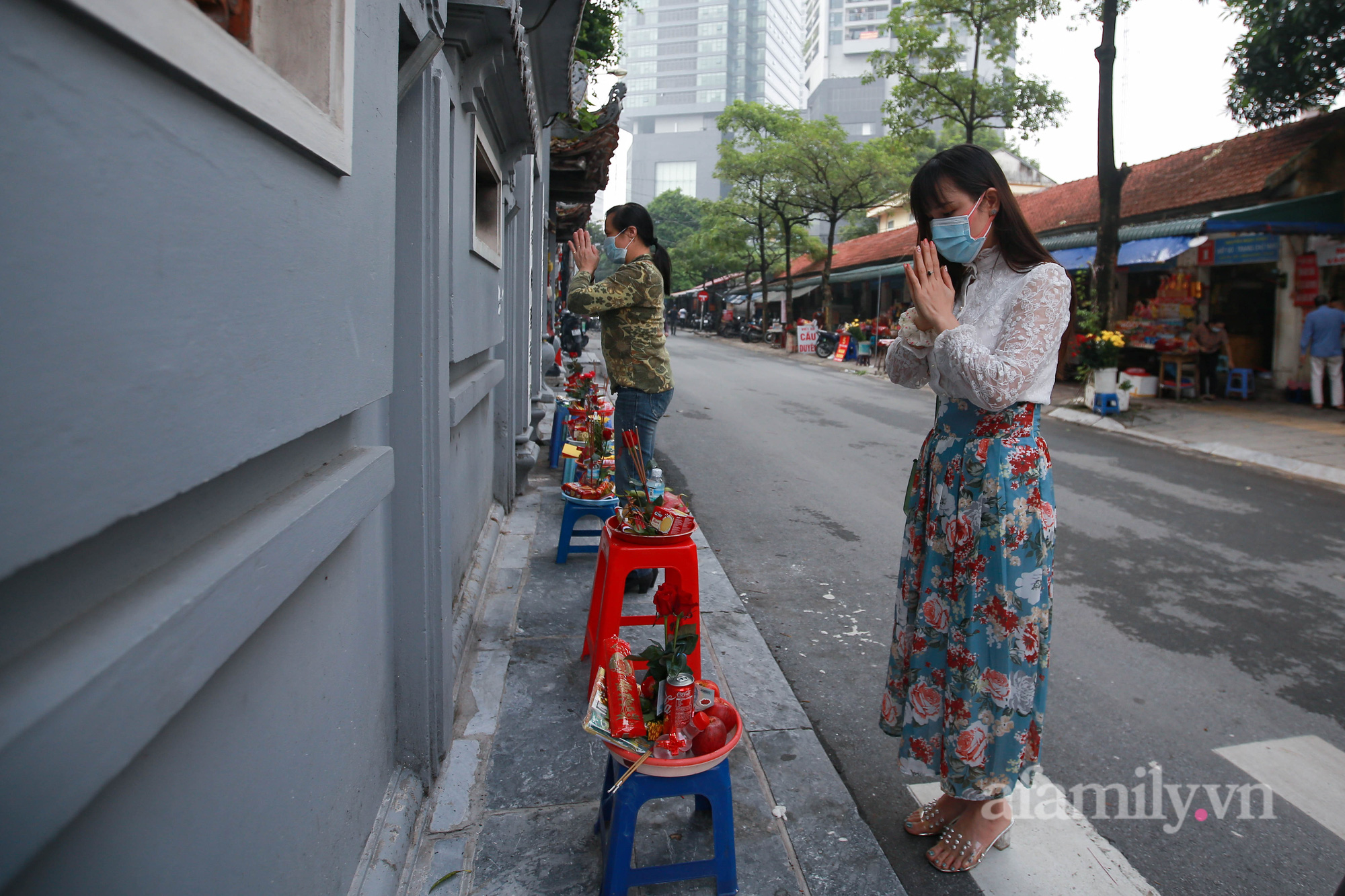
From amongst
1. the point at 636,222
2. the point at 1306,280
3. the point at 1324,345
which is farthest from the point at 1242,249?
the point at 636,222

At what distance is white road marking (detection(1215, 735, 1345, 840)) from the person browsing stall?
247cm

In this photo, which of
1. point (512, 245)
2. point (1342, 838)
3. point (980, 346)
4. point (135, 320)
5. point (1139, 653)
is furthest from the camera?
point (512, 245)

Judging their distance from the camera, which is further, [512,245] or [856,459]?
[856,459]

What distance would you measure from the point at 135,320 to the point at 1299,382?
15.2 m

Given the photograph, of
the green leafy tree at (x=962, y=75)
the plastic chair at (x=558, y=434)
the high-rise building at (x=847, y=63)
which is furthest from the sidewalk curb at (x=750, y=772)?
the high-rise building at (x=847, y=63)

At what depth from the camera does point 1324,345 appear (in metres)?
11.2

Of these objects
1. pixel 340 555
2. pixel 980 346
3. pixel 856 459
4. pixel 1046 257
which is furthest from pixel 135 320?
pixel 856 459

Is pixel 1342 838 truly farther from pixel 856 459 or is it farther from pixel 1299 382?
pixel 1299 382

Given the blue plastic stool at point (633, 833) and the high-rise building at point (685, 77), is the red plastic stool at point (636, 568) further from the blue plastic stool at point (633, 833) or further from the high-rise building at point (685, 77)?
the high-rise building at point (685, 77)

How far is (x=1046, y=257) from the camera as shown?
2.11 m

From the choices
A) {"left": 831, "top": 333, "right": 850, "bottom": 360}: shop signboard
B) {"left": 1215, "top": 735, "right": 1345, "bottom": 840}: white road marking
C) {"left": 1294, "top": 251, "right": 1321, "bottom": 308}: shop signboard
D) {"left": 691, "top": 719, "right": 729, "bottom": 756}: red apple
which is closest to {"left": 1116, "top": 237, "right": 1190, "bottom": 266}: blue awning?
{"left": 1294, "top": 251, "right": 1321, "bottom": 308}: shop signboard

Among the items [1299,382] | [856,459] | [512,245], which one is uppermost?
[512,245]

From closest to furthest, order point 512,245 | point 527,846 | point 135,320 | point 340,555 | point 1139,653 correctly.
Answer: point 135,320, point 340,555, point 527,846, point 1139,653, point 512,245

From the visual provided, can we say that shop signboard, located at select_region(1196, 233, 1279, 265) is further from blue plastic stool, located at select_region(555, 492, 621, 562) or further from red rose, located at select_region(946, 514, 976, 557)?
red rose, located at select_region(946, 514, 976, 557)
